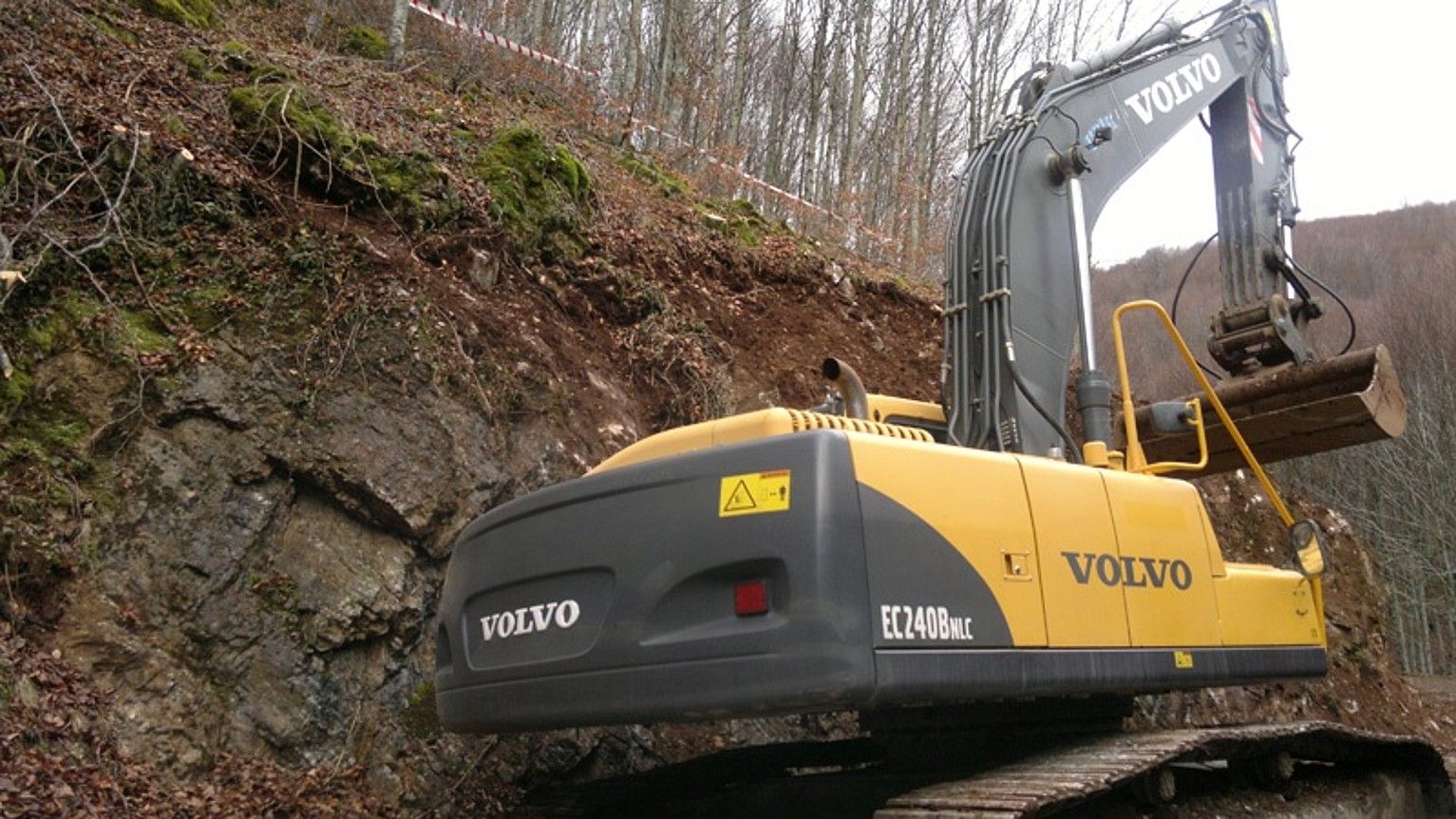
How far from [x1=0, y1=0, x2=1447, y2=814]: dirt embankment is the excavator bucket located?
225 cm

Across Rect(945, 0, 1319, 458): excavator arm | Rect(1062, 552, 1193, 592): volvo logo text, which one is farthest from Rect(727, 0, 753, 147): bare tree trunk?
Rect(1062, 552, 1193, 592): volvo logo text

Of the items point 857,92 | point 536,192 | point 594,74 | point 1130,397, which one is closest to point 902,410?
point 1130,397

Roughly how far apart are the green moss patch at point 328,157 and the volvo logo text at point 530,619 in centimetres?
341

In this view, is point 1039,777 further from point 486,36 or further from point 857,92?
point 857,92

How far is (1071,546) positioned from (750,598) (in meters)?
1.15

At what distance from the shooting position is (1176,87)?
6.20 m

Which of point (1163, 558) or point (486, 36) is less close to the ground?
point (486, 36)

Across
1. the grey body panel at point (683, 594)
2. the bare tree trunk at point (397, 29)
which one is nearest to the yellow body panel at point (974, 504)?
the grey body panel at point (683, 594)

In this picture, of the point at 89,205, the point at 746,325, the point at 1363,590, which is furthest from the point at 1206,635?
the point at 1363,590

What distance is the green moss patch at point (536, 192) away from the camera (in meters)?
7.41

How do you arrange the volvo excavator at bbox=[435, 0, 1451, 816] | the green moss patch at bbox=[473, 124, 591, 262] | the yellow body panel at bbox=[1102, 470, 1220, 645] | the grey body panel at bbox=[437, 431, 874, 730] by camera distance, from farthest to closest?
the green moss patch at bbox=[473, 124, 591, 262]
the yellow body panel at bbox=[1102, 470, 1220, 645]
the volvo excavator at bbox=[435, 0, 1451, 816]
the grey body panel at bbox=[437, 431, 874, 730]

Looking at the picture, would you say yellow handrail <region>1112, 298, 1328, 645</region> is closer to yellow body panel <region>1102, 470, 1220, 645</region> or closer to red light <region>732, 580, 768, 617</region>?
yellow body panel <region>1102, 470, 1220, 645</region>

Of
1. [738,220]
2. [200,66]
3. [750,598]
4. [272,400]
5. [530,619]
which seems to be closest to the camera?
[750,598]

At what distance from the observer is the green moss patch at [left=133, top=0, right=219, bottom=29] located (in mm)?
8312
